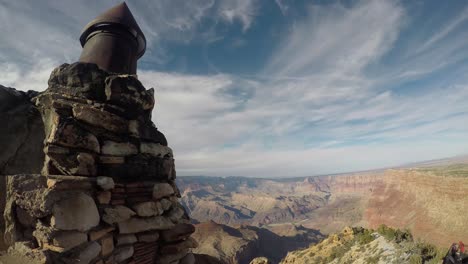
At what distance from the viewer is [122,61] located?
19.6 feet

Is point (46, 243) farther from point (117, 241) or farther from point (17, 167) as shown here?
point (17, 167)

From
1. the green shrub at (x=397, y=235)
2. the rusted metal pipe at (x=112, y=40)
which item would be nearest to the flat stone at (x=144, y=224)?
the rusted metal pipe at (x=112, y=40)

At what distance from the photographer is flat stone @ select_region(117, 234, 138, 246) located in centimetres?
389

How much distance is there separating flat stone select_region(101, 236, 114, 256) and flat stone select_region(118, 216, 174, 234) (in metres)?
0.17

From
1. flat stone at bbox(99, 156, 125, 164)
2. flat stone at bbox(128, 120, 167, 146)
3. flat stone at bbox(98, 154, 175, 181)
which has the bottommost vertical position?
flat stone at bbox(98, 154, 175, 181)

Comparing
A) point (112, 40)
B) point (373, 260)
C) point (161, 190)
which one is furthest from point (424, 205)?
point (112, 40)

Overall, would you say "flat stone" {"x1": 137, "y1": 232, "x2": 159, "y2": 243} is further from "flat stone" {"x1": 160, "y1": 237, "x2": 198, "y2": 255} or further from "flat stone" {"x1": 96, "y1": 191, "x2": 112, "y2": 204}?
"flat stone" {"x1": 96, "y1": 191, "x2": 112, "y2": 204}

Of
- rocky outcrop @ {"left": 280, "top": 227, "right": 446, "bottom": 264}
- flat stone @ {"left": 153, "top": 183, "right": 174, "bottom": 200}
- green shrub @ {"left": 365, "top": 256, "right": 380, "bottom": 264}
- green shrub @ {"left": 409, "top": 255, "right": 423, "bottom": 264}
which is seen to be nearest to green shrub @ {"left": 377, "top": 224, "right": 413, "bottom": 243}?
rocky outcrop @ {"left": 280, "top": 227, "right": 446, "bottom": 264}

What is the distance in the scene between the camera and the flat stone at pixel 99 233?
3457 millimetres

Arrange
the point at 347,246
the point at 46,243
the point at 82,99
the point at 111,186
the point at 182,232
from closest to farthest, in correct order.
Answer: the point at 46,243, the point at 111,186, the point at 82,99, the point at 182,232, the point at 347,246

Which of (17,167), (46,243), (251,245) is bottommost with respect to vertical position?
(251,245)

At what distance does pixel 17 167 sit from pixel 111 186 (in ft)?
5.09

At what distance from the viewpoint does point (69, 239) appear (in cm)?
322

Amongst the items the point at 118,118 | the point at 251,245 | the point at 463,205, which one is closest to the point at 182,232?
the point at 118,118
